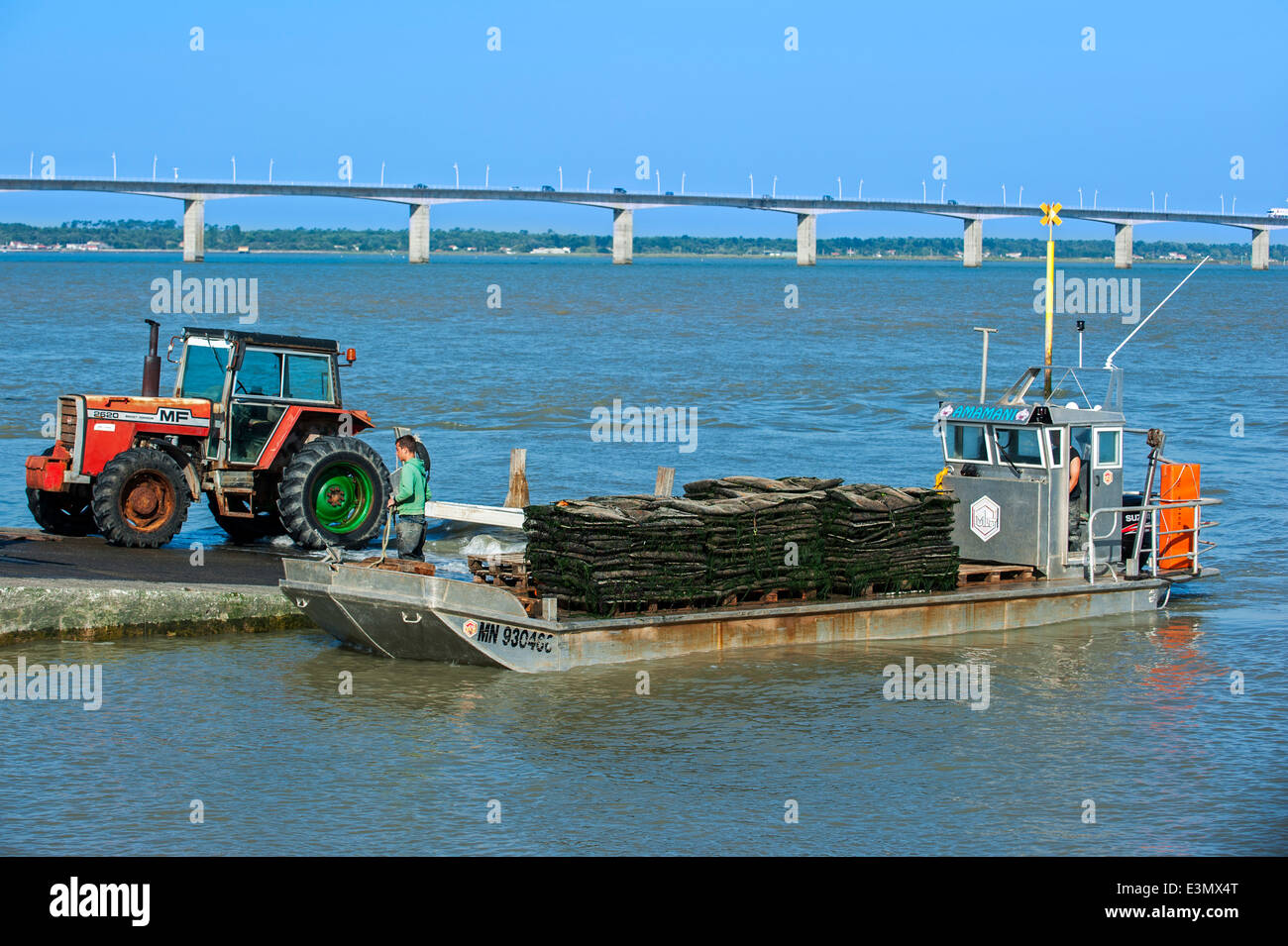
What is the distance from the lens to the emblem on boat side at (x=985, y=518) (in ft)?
54.2

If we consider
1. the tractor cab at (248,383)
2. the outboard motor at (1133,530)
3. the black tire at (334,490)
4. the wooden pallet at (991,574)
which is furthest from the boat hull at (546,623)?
the tractor cab at (248,383)

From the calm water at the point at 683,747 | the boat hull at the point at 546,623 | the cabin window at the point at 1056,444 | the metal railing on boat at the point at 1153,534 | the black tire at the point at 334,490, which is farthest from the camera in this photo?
the black tire at the point at 334,490

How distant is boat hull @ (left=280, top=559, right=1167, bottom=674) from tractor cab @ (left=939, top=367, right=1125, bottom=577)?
112 centimetres

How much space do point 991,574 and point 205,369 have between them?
9.32 meters

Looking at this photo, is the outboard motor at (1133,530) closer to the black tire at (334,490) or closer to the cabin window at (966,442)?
the cabin window at (966,442)

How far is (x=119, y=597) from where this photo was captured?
14703mm

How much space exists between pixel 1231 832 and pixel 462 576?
28.9 feet

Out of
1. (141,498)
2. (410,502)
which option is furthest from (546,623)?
(141,498)

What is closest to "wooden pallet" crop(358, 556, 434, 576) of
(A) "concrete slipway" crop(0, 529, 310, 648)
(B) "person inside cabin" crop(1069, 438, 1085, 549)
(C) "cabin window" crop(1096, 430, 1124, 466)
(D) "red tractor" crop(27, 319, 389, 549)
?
(A) "concrete slipway" crop(0, 529, 310, 648)

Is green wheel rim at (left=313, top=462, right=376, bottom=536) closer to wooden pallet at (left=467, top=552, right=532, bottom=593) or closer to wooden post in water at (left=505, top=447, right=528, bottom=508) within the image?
wooden post in water at (left=505, top=447, right=528, bottom=508)

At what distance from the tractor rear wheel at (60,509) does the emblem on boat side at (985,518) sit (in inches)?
400

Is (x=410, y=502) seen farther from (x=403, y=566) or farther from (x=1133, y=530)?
(x=1133, y=530)
